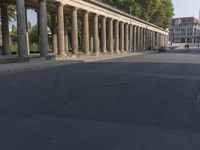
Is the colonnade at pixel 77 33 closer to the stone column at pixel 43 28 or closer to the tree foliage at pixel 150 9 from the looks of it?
the stone column at pixel 43 28

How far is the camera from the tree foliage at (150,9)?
3118 inches

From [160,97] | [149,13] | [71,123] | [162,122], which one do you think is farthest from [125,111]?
[149,13]

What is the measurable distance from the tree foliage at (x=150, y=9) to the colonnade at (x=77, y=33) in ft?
16.5

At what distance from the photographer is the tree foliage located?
79188 mm

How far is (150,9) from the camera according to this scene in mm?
85062

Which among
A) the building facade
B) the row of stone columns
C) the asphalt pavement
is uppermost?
the building facade

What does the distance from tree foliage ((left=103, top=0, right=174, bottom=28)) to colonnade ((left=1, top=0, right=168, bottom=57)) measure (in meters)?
5.02

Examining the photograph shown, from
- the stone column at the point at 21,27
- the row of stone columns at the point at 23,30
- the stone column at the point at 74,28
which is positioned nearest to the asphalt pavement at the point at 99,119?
the stone column at the point at 21,27

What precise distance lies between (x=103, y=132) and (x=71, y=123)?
0.95 m

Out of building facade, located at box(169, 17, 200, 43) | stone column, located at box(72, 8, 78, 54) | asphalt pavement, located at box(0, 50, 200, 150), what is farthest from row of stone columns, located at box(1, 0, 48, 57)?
building facade, located at box(169, 17, 200, 43)

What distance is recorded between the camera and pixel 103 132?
224 inches

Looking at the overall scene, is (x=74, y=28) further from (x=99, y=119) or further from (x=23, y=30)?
(x=99, y=119)

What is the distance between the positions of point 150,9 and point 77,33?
49769 mm

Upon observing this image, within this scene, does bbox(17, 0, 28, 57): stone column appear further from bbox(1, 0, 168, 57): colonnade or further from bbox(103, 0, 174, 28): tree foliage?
bbox(103, 0, 174, 28): tree foliage
